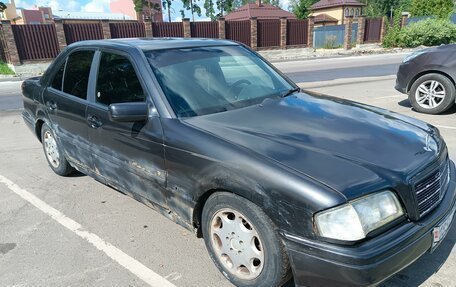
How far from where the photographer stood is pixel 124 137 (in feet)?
10.3

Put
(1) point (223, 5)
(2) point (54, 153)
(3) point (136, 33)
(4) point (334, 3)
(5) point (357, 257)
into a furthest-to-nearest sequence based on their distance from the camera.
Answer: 1. (1) point (223, 5)
2. (4) point (334, 3)
3. (3) point (136, 33)
4. (2) point (54, 153)
5. (5) point (357, 257)

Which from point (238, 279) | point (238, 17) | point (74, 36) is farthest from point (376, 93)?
point (238, 17)

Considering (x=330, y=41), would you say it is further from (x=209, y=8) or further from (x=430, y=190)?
(x=209, y=8)

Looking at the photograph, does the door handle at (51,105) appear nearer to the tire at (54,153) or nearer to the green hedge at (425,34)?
the tire at (54,153)

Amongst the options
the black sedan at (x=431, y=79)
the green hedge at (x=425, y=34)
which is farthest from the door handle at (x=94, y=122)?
the green hedge at (x=425, y=34)

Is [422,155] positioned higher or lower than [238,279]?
higher

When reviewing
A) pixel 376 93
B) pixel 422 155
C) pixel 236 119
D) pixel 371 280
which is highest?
pixel 236 119

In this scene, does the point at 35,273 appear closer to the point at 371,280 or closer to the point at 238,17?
the point at 371,280

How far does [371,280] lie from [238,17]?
50.9 meters

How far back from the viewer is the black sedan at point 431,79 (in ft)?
22.1

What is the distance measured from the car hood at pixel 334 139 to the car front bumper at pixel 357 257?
287mm

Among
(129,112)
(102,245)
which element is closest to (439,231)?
(129,112)

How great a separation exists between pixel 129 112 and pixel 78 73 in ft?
4.92

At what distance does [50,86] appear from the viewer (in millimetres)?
4449
